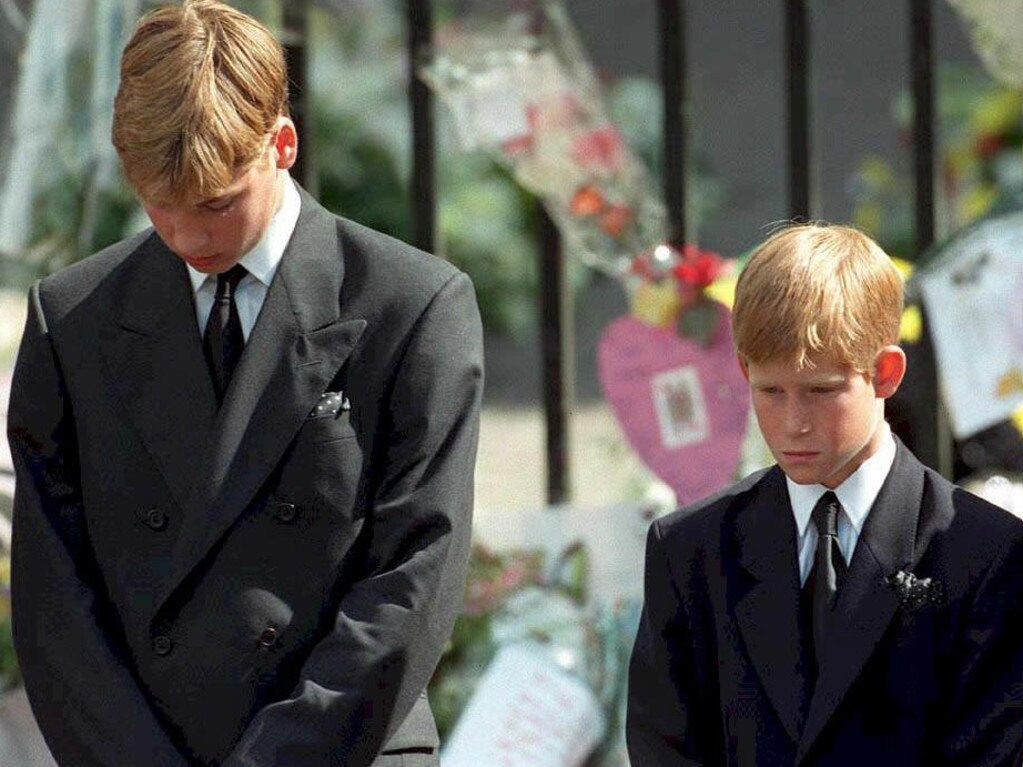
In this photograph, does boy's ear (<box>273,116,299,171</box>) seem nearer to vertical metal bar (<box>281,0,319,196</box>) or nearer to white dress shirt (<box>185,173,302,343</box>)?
white dress shirt (<box>185,173,302,343</box>)

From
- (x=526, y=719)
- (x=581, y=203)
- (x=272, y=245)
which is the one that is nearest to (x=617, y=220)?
(x=581, y=203)

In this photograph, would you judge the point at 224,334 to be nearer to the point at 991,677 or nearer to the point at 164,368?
the point at 164,368

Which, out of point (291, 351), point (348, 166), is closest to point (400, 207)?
point (348, 166)

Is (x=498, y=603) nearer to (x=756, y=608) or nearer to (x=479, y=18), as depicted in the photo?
(x=479, y=18)

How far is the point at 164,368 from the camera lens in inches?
97.2

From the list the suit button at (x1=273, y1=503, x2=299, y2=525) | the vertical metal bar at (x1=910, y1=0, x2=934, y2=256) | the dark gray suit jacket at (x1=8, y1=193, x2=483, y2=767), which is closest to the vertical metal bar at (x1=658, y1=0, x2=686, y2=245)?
the vertical metal bar at (x1=910, y1=0, x2=934, y2=256)

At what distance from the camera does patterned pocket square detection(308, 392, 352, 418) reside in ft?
7.95

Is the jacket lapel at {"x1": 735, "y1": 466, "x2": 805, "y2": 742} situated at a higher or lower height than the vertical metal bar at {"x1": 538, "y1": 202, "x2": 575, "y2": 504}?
higher

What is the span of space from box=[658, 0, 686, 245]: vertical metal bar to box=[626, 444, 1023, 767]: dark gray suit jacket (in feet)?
5.39

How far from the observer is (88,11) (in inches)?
163

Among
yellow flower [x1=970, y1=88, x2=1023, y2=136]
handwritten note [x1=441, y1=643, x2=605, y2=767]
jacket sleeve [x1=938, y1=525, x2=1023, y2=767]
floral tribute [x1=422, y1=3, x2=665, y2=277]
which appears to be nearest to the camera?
jacket sleeve [x1=938, y1=525, x2=1023, y2=767]

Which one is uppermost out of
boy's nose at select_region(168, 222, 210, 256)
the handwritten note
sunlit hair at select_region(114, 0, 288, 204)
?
sunlit hair at select_region(114, 0, 288, 204)

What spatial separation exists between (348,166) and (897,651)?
4.31 metres

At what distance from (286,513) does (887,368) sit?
2.26 ft
